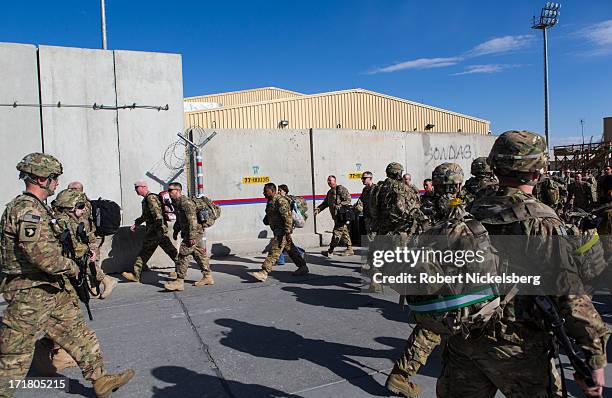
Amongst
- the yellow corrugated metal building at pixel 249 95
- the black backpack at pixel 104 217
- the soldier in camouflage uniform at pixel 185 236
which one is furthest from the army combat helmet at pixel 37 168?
the yellow corrugated metal building at pixel 249 95

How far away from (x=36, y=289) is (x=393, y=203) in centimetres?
442

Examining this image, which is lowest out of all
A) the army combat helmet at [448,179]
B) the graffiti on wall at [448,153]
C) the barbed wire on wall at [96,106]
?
the army combat helmet at [448,179]

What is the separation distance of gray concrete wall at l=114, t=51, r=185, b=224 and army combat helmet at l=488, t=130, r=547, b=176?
7.68 m

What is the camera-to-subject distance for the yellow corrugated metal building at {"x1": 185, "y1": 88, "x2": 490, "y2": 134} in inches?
615

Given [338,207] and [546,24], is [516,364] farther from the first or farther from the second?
[546,24]

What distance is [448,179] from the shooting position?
4.80 metres

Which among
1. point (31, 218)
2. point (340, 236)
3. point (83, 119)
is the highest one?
point (83, 119)

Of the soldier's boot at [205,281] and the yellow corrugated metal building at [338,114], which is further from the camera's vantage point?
the yellow corrugated metal building at [338,114]

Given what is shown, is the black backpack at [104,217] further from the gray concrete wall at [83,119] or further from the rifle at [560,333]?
the rifle at [560,333]

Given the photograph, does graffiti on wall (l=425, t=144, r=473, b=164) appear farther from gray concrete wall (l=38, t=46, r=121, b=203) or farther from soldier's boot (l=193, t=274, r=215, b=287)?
gray concrete wall (l=38, t=46, r=121, b=203)

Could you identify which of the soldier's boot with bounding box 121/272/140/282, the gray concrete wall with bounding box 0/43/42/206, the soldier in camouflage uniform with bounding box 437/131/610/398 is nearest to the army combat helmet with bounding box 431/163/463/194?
the soldier in camouflage uniform with bounding box 437/131/610/398

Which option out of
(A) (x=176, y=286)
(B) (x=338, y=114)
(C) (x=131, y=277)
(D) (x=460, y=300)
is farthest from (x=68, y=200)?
(B) (x=338, y=114)

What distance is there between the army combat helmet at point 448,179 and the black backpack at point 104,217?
186 inches

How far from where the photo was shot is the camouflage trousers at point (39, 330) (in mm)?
3238
